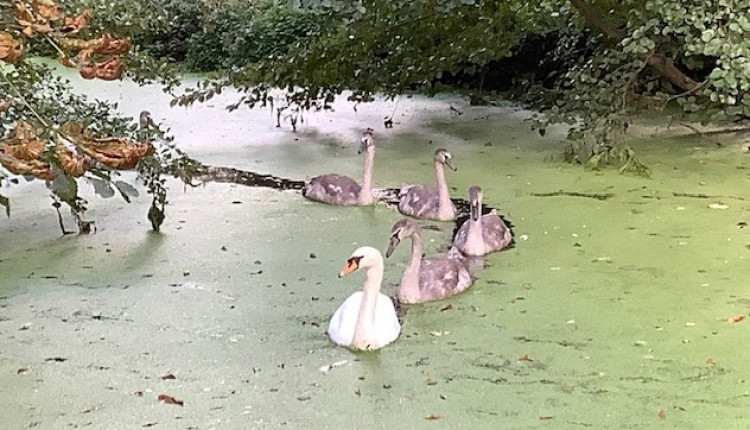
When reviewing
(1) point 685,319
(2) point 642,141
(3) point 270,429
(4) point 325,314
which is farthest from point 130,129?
(2) point 642,141

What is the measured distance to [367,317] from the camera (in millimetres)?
2484

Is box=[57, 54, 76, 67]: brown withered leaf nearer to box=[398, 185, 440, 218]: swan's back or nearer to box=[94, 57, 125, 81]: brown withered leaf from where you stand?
box=[94, 57, 125, 81]: brown withered leaf

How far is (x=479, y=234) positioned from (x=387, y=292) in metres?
0.47

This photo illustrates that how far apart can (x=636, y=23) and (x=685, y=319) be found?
2134 mm

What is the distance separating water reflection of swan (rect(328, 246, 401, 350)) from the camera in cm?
250

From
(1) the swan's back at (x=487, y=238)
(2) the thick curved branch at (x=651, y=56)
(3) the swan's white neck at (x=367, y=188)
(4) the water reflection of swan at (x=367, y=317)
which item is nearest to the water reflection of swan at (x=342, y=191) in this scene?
(3) the swan's white neck at (x=367, y=188)

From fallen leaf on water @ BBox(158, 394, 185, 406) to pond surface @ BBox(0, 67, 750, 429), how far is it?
0.05 feet

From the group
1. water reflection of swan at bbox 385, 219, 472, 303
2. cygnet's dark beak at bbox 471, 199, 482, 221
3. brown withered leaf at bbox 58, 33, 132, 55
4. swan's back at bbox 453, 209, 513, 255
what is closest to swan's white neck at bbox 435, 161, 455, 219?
swan's back at bbox 453, 209, 513, 255

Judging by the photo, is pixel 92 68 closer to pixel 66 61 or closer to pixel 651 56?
pixel 66 61

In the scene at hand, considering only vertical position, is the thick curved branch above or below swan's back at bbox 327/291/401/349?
above

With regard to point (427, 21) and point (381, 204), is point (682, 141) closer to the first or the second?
point (427, 21)

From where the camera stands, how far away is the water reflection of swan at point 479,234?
329 centimetres

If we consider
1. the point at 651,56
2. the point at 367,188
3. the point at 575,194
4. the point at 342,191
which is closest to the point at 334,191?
the point at 342,191

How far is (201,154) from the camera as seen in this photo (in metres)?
5.03
